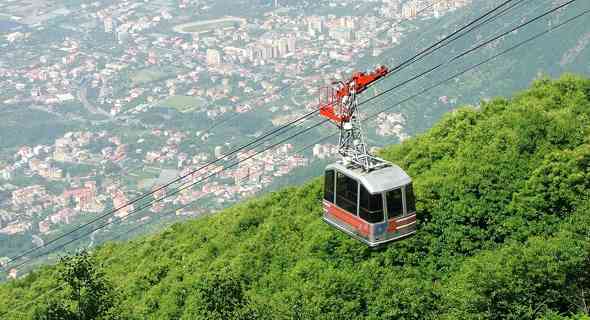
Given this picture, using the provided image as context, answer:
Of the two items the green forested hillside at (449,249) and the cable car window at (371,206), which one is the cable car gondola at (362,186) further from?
the green forested hillside at (449,249)

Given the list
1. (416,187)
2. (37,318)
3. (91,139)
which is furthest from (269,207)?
(91,139)

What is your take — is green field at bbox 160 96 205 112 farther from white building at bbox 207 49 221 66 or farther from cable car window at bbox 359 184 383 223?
cable car window at bbox 359 184 383 223

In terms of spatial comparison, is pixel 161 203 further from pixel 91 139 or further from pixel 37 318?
pixel 37 318

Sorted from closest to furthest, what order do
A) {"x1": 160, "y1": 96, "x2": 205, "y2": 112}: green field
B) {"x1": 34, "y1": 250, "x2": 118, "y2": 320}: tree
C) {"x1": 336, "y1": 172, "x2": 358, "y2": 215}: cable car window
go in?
Answer: {"x1": 336, "y1": 172, "x2": 358, "y2": 215}: cable car window, {"x1": 34, "y1": 250, "x2": 118, "y2": 320}: tree, {"x1": 160, "y1": 96, "x2": 205, "y2": 112}: green field

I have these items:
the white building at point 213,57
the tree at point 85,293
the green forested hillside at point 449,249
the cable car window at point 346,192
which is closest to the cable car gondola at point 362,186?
the cable car window at point 346,192

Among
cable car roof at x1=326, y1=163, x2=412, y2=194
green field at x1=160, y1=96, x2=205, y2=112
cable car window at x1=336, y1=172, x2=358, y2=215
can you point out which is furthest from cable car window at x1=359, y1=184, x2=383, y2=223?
green field at x1=160, y1=96, x2=205, y2=112

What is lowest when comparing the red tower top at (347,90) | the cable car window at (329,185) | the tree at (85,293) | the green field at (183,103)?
the green field at (183,103)
